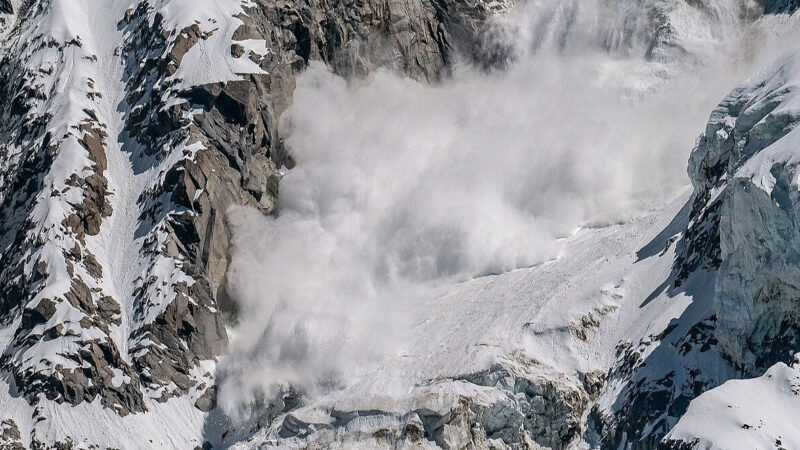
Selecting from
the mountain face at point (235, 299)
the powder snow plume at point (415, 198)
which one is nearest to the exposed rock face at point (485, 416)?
the mountain face at point (235, 299)

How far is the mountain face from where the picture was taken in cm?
13350

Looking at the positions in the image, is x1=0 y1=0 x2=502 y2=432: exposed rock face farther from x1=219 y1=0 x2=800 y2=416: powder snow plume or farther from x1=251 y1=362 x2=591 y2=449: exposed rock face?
x1=251 y1=362 x2=591 y2=449: exposed rock face

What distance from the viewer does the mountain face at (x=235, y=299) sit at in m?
134

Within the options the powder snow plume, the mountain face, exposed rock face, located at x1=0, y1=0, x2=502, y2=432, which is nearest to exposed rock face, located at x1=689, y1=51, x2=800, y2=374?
the mountain face

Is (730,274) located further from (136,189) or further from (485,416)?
(136,189)

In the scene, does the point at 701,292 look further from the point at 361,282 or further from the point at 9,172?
the point at 9,172

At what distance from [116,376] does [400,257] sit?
36169 mm

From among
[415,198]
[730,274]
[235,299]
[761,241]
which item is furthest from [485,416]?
[415,198]

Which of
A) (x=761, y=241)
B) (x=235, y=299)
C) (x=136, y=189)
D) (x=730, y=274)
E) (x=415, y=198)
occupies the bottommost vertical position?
(x=235, y=299)

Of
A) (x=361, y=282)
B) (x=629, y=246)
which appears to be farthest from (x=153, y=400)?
(x=629, y=246)

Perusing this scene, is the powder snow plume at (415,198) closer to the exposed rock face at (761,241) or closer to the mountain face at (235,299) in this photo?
the mountain face at (235,299)

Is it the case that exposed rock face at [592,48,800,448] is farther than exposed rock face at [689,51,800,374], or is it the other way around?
exposed rock face at [592,48,800,448]

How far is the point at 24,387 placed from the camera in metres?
161

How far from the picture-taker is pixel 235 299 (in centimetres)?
17525
